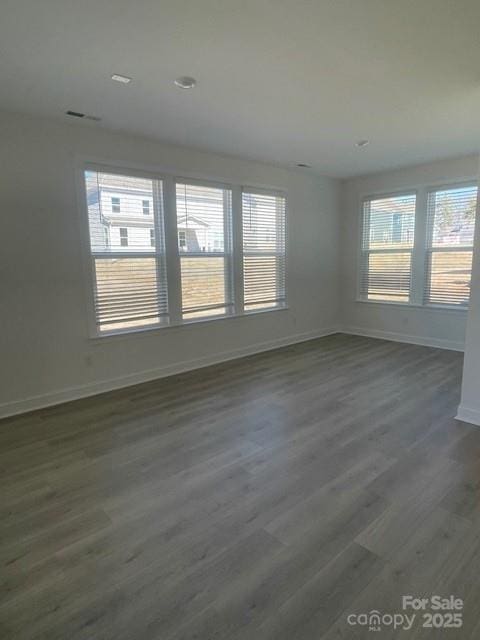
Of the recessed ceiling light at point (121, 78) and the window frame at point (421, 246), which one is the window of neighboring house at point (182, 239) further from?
the window frame at point (421, 246)

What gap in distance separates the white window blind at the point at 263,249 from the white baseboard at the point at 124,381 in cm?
64

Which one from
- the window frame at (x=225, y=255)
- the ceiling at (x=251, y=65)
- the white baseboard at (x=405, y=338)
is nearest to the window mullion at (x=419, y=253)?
the white baseboard at (x=405, y=338)

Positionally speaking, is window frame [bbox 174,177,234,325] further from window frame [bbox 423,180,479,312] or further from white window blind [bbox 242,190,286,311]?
window frame [bbox 423,180,479,312]

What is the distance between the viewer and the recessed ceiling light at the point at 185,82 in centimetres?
262

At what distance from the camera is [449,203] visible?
206 inches

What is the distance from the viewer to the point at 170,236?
4.32m

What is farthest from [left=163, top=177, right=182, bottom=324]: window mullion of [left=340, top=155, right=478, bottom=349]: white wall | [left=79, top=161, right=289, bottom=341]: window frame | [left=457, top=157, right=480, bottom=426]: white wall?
[left=340, top=155, right=478, bottom=349]: white wall

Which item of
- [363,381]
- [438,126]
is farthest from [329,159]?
[363,381]

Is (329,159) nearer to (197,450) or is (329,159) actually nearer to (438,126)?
(438,126)

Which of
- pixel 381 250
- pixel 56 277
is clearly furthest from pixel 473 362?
pixel 56 277

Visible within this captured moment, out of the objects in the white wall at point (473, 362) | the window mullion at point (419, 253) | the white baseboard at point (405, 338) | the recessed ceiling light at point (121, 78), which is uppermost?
the recessed ceiling light at point (121, 78)

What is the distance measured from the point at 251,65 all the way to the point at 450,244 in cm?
416

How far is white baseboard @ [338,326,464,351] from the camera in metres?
5.39

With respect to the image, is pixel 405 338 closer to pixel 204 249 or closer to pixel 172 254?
pixel 204 249
